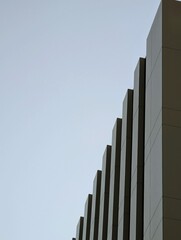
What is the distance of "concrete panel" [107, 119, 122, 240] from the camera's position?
32.3 metres

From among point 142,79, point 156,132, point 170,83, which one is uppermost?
point 142,79

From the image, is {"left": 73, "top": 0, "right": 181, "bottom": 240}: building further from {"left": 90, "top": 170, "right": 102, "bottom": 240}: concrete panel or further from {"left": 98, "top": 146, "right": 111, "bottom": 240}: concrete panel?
{"left": 90, "top": 170, "right": 102, "bottom": 240}: concrete panel

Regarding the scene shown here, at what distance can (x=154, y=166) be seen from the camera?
25469 mm

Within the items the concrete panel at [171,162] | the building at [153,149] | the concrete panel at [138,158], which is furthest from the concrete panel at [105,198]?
the concrete panel at [171,162]

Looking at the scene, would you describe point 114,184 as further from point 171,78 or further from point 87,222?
point 171,78

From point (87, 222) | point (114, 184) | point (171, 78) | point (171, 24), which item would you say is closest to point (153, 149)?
point (171, 78)

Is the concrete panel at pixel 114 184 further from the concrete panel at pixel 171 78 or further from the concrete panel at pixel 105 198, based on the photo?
the concrete panel at pixel 171 78

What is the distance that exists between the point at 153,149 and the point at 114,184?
804cm

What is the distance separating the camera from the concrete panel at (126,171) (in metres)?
29.5

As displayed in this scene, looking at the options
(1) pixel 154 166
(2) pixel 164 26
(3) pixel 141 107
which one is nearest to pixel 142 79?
(3) pixel 141 107

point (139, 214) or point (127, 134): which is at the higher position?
point (127, 134)

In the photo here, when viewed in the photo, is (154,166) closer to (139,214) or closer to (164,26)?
(139,214)

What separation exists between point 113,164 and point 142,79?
20.8 ft

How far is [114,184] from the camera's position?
33688 mm
